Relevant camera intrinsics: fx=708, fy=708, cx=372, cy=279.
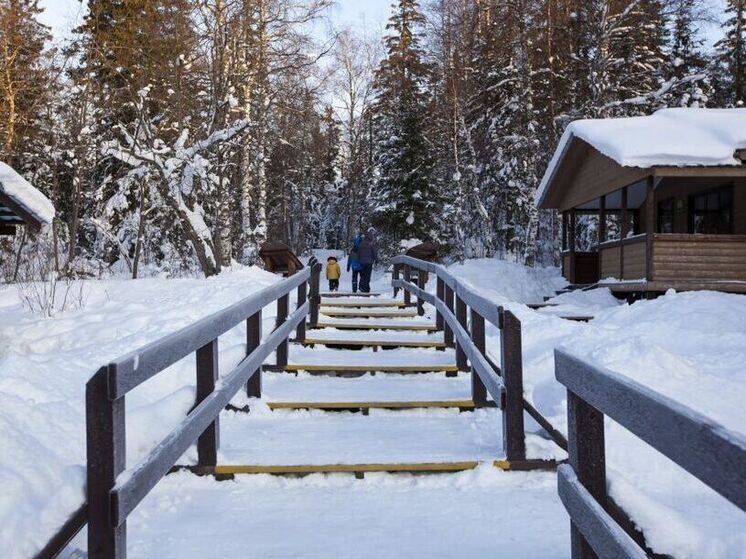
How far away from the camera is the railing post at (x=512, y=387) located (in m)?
4.52

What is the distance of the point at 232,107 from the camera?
18.8 metres

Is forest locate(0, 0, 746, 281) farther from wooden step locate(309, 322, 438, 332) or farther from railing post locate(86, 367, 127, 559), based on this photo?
railing post locate(86, 367, 127, 559)

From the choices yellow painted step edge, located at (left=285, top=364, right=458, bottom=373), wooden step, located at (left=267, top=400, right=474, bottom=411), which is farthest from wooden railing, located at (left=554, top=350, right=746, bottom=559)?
yellow painted step edge, located at (left=285, top=364, right=458, bottom=373)

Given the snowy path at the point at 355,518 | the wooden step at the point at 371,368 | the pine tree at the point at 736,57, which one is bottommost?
the snowy path at the point at 355,518

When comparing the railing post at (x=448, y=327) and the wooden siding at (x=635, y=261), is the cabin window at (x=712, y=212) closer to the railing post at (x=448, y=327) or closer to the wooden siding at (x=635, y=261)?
the wooden siding at (x=635, y=261)

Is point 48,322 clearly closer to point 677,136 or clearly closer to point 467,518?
point 467,518

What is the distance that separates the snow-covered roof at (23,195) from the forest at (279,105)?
650cm

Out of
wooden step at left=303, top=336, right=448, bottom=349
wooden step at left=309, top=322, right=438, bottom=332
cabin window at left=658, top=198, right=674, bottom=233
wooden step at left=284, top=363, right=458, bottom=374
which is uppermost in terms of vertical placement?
cabin window at left=658, top=198, right=674, bottom=233

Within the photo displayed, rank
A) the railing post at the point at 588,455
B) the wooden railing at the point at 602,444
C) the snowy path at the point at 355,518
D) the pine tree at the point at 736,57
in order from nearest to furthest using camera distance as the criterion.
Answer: the wooden railing at the point at 602,444 → the railing post at the point at 588,455 → the snowy path at the point at 355,518 → the pine tree at the point at 736,57

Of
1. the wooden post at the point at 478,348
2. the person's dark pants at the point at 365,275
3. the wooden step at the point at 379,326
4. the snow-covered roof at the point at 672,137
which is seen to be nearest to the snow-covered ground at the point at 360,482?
the wooden post at the point at 478,348

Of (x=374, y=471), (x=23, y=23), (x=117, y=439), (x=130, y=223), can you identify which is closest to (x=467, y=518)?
(x=374, y=471)

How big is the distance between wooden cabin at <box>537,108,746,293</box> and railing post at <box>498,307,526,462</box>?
1191 centimetres

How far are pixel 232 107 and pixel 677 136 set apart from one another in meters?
11.0

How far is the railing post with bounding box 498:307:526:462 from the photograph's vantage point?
4516 millimetres
